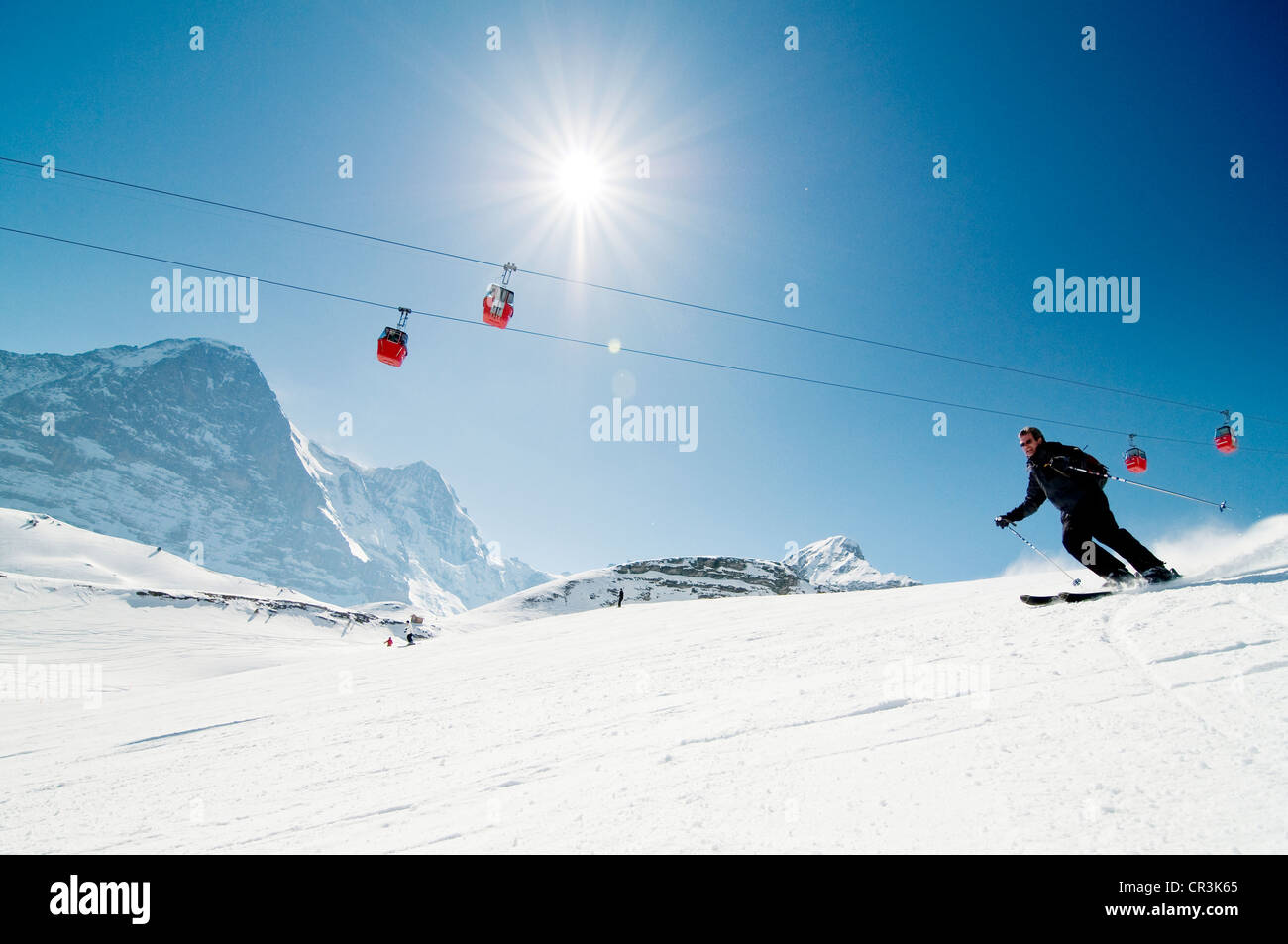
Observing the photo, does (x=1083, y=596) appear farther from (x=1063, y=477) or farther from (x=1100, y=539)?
(x=1063, y=477)

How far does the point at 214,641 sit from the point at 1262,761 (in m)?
51.6

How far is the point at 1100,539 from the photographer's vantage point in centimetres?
641

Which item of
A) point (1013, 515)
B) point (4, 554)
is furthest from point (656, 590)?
point (1013, 515)

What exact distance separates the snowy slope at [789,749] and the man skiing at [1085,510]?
560 millimetres

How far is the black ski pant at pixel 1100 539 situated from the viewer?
617cm

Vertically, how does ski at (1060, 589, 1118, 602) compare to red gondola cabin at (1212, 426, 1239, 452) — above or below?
below

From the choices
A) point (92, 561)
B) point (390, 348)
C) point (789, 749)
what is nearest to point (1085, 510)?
point (789, 749)

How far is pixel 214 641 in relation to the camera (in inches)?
1575

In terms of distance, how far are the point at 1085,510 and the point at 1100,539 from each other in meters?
0.36

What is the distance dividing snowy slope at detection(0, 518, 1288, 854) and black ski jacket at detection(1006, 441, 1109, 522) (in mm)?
1322

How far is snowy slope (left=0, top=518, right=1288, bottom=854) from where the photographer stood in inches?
90.0

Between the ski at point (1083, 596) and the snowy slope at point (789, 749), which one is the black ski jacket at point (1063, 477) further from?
the snowy slope at point (789, 749)

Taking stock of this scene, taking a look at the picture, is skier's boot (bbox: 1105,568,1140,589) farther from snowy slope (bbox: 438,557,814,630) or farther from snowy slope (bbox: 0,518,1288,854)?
snowy slope (bbox: 438,557,814,630)

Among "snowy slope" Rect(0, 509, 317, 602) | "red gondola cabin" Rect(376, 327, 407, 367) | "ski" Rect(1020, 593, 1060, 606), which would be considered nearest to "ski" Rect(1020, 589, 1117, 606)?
"ski" Rect(1020, 593, 1060, 606)
